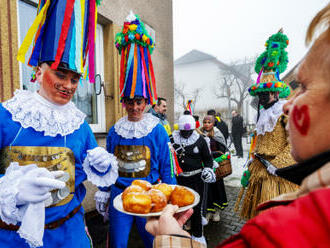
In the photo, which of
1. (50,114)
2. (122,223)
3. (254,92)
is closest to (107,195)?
(122,223)

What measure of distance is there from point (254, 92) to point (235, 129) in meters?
6.59

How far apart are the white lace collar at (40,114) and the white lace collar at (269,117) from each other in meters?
2.33

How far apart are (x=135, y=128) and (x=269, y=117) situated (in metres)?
1.80

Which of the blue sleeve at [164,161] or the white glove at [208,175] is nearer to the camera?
the blue sleeve at [164,161]

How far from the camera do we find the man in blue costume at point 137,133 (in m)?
2.06

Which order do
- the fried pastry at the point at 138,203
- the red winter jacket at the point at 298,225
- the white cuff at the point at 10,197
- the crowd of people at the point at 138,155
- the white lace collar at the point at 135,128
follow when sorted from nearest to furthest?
the red winter jacket at the point at 298,225, the crowd of people at the point at 138,155, the white cuff at the point at 10,197, the fried pastry at the point at 138,203, the white lace collar at the point at 135,128

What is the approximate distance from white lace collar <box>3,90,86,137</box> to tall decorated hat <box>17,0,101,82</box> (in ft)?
0.89

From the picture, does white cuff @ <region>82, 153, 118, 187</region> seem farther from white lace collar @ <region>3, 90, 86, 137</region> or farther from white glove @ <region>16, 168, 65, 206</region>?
white glove @ <region>16, 168, 65, 206</region>

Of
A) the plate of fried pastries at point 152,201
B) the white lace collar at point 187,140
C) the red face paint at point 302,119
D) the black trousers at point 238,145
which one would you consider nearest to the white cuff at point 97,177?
the plate of fried pastries at point 152,201

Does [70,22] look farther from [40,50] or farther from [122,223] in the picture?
[122,223]

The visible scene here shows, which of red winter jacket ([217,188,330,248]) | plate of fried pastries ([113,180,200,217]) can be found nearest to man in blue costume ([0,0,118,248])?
plate of fried pastries ([113,180,200,217])

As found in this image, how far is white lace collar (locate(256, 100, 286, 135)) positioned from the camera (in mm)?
2463

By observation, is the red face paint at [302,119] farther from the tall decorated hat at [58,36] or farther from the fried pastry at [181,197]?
the tall decorated hat at [58,36]

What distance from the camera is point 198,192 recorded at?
2.97m
